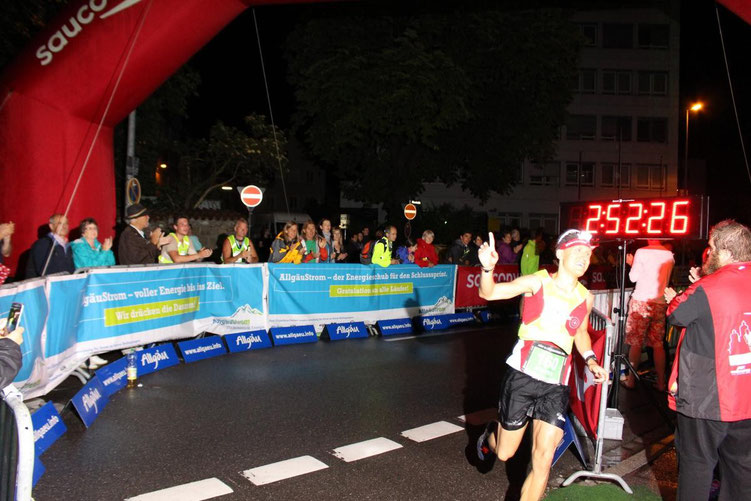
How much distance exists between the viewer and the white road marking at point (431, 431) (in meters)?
5.61

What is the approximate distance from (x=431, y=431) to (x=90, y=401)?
11.4ft

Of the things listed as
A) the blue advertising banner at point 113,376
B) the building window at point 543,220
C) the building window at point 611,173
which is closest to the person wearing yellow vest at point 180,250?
the blue advertising banner at point 113,376

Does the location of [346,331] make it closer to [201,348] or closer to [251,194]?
[201,348]

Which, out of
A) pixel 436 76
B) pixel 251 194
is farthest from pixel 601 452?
pixel 436 76

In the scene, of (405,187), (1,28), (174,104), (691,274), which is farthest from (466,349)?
(405,187)

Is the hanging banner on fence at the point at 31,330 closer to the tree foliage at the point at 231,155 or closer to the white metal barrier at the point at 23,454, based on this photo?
the white metal barrier at the point at 23,454

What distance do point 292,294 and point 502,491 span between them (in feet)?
22.8

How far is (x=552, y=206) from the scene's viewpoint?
4972 centimetres

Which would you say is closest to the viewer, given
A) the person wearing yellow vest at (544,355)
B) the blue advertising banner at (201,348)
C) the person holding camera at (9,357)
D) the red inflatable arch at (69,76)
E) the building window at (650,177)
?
the person holding camera at (9,357)

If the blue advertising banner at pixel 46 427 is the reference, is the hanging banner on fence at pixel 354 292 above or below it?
above

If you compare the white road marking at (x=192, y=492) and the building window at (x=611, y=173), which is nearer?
the white road marking at (x=192, y=492)

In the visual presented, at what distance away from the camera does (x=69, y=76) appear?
9.26 m

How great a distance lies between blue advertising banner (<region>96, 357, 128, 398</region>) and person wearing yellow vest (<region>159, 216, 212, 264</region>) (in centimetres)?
291

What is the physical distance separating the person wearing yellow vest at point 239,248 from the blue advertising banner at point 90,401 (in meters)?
4.56
